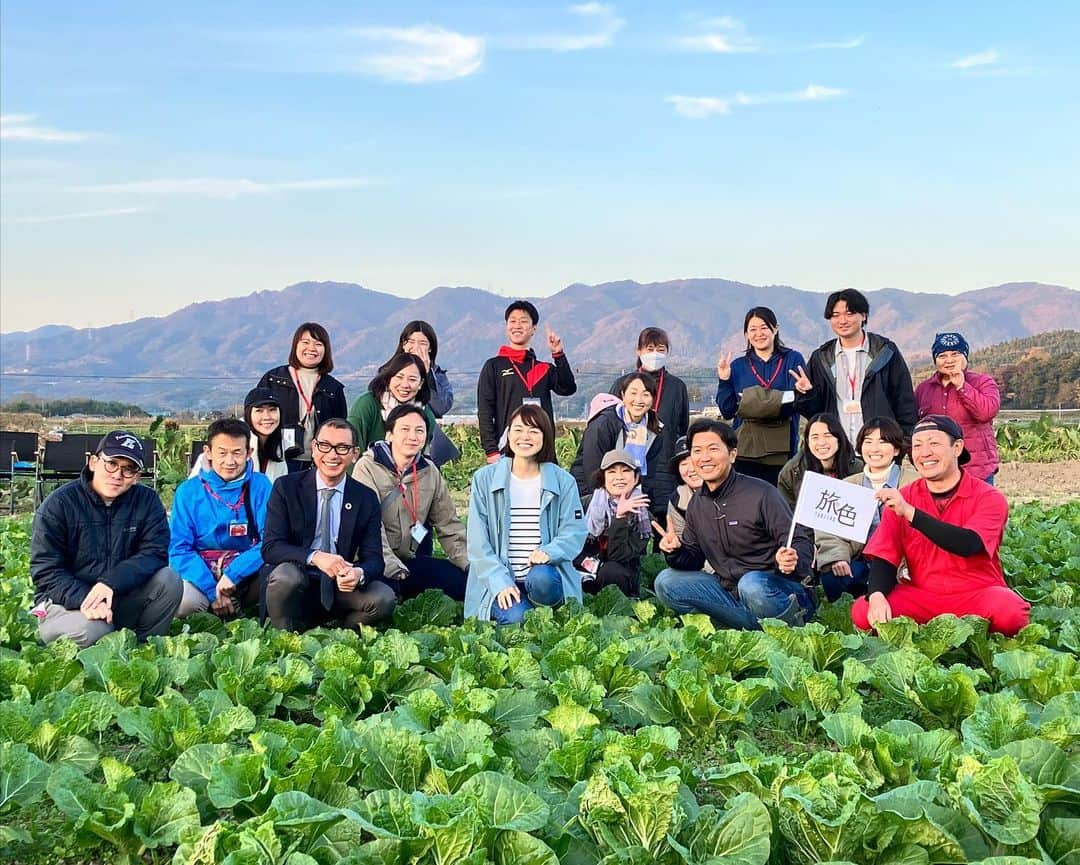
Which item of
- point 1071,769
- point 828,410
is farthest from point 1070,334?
point 1071,769

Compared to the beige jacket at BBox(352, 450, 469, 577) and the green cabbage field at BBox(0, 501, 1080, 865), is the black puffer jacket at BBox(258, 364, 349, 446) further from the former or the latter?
the green cabbage field at BBox(0, 501, 1080, 865)

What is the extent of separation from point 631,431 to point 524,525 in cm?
129

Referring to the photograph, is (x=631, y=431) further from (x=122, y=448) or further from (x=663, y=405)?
(x=122, y=448)

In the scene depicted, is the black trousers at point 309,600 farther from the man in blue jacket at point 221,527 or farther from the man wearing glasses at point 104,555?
the man wearing glasses at point 104,555

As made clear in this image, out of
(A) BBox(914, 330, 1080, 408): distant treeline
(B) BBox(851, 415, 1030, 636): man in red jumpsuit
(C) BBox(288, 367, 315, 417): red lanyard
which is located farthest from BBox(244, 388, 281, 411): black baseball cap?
(A) BBox(914, 330, 1080, 408): distant treeline

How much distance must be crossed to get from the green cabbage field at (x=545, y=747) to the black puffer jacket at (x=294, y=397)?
1.65 metres

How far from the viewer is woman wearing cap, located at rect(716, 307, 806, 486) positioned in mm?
6965

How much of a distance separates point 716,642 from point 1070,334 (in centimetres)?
5642

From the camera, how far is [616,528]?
21.4 ft

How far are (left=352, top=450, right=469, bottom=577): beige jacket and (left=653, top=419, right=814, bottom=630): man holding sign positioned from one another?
1337mm

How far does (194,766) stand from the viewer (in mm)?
3324

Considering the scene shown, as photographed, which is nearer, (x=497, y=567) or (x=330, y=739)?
(x=330, y=739)

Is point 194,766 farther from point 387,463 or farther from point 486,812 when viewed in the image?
point 387,463

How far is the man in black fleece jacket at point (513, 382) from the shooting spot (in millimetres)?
7520
